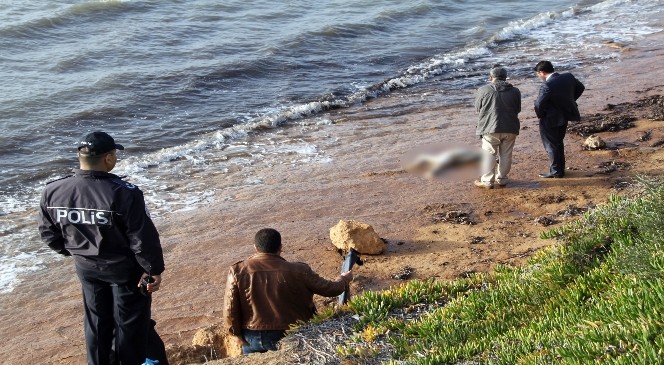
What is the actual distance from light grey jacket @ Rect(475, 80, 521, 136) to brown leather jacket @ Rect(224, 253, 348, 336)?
15.5 feet

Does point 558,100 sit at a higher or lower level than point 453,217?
higher

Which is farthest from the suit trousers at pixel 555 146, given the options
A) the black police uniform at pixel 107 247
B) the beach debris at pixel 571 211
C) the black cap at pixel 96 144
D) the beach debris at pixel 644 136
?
the black cap at pixel 96 144

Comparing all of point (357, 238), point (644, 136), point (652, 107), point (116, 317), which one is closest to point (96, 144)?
point (116, 317)

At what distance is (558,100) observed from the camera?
963 centimetres

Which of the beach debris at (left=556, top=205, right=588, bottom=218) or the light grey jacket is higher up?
the light grey jacket

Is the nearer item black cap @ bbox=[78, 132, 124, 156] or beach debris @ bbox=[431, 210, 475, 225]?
black cap @ bbox=[78, 132, 124, 156]

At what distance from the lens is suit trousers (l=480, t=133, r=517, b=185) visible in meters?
9.92

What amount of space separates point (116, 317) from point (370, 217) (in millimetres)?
4595

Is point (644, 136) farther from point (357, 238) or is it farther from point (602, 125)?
point (357, 238)

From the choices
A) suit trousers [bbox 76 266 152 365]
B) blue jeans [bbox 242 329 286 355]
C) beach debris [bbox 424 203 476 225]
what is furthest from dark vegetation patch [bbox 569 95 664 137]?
suit trousers [bbox 76 266 152 365]

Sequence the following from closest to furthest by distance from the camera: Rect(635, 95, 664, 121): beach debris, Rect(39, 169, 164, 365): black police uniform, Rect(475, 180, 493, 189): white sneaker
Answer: Rect(39, 169, 164, 365): black police uniform → Rect(475, 180, 493, 189): white sneaker → Rect(635, 95, 664, 121): beach debris

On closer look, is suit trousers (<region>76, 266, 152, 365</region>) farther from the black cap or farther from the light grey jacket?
the light grey jacket

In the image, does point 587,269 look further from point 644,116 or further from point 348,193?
point 644,116

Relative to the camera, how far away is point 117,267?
529 centimetres
